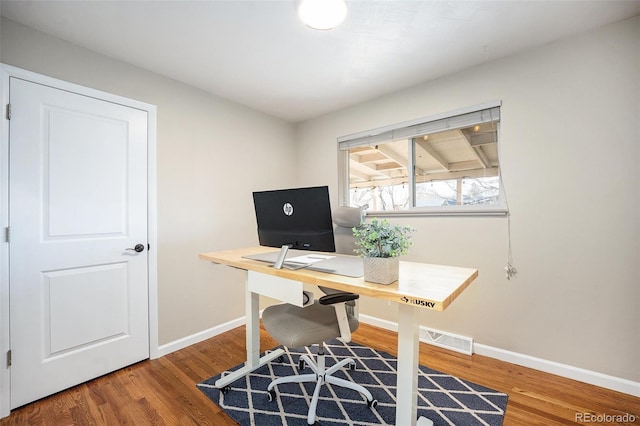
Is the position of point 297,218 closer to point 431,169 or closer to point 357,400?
point 357,400

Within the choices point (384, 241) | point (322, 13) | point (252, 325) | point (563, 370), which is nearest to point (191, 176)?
point (252, 325)

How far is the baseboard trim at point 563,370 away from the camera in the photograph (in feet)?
5.68

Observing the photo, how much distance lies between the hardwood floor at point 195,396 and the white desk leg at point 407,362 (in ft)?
2.53

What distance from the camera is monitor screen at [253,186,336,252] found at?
143cm

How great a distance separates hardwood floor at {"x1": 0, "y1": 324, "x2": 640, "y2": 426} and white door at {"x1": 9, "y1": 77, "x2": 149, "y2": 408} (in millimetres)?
153

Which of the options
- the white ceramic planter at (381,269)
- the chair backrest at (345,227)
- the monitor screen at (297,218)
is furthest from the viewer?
the chair backrest at (345,227)

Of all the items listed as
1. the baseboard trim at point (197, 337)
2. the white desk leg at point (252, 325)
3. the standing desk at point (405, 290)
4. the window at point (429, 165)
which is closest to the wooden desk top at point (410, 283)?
the standing desk at point (405, 290)

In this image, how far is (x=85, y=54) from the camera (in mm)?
1957

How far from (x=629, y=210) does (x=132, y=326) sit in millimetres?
3518

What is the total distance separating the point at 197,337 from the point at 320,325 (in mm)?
1563

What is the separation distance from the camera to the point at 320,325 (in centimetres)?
155

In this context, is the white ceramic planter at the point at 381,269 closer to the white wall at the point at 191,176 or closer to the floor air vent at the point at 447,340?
the floor air vent at the point at 447,340

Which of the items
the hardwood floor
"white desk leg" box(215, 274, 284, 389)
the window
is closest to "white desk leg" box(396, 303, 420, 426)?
the hardwood floor

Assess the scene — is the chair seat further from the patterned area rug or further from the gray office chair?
the patterned area rug
